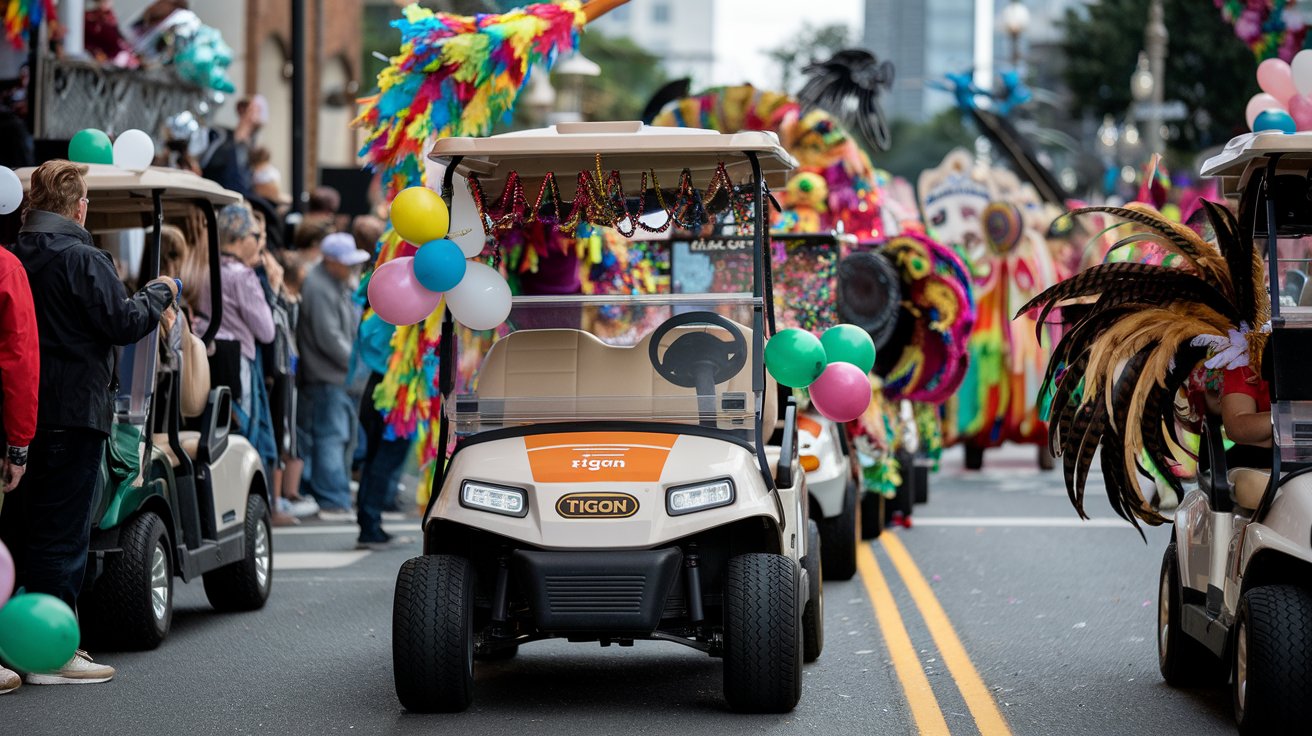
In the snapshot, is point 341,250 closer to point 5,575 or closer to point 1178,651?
point 1178,651

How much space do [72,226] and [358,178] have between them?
9278mm

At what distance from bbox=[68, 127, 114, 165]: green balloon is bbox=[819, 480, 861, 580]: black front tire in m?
3.92

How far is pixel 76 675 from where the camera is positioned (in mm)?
7344

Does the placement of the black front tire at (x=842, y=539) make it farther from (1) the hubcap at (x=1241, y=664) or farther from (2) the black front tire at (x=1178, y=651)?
(1) the hubcap at (x=1241, y=664)

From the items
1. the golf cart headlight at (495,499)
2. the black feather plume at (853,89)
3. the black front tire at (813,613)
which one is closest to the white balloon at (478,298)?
the golf cart headlight at (495,499)

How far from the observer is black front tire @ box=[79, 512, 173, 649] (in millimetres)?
7887

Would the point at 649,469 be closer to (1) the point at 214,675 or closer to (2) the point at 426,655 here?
(2) the point at 426,655

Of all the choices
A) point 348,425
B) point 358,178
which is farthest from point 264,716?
point 358,178

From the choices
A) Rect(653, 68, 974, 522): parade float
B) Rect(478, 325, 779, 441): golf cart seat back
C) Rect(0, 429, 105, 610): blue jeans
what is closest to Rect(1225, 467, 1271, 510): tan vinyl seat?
Rect(478, 325, 779, 441): golf cart seat back

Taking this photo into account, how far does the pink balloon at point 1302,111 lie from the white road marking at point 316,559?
5510 millimetres

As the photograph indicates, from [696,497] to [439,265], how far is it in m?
1.25

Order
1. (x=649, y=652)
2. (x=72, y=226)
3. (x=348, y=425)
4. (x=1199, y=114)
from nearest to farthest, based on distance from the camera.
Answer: (x=72, y=226), (x=649, y=652), (x=348, y=425), (x=1199, y=114)

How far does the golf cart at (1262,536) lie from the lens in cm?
587

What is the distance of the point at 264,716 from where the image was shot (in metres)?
6.76
